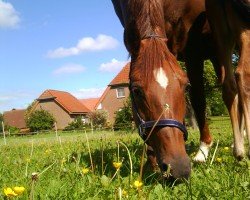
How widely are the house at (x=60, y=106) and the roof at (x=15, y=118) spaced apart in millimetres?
9169

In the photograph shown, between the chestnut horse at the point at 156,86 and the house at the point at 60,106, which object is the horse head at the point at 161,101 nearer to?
the chestnut horse at the point at 156,86

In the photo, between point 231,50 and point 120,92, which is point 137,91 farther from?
point 120,92

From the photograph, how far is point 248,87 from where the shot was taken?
12.7ft

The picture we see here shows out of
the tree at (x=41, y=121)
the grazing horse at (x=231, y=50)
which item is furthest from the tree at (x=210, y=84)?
the tree at (x=41, y=121)

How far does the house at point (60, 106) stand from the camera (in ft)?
267

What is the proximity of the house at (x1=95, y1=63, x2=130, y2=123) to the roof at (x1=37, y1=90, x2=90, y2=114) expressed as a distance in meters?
7.71

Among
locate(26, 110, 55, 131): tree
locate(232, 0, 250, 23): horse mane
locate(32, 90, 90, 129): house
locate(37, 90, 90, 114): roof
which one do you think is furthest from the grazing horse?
locate(37, 90, 90, 114): roof

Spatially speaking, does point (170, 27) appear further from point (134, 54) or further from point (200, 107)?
point (134, 54)

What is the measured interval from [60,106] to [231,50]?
258 ft

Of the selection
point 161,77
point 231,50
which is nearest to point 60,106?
point 231,50

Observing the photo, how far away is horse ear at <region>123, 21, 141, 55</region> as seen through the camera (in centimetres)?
382

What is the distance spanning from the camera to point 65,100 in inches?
3344

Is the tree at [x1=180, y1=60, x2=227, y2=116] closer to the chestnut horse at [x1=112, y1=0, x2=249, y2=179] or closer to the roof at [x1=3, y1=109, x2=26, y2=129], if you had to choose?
the chestnut horse at [x1=112, y1=0, x2=249, y2=179]

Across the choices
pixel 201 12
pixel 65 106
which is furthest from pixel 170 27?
pixel 65 106
